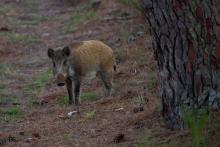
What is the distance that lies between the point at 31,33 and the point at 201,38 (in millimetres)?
13341

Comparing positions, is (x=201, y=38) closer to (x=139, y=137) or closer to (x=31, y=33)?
(x=139, y=137)

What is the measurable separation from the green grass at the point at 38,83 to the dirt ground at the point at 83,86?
2 cm

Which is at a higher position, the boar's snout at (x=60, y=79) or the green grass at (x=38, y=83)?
the boar's snout at (x=60, y=79)

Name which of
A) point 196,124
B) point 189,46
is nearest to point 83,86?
point 189,46

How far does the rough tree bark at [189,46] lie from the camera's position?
680 centimetres

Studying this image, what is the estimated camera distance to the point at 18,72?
14.6 meters

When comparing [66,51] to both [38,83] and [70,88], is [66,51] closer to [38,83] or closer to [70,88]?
[70,88]

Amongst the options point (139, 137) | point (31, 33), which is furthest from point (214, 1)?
point (31, 33)

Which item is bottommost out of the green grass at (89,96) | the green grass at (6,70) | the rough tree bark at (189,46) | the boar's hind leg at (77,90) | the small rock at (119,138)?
the green grass at (6,70)

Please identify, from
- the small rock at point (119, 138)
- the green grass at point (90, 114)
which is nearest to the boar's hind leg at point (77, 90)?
the green grass at point (90, 114)

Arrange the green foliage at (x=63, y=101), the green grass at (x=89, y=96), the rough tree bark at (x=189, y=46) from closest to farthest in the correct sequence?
1. the rough tree bark at (x=189, y=46)
2. the green foliage at (x=63, y=101)
3. the green grass at (x=89, y=96)

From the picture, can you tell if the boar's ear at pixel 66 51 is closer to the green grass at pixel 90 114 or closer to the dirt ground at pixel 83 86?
the dirt ground at pixel 83 86

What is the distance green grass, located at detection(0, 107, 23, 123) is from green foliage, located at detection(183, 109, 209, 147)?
411cm

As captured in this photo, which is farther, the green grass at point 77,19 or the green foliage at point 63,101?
the green grass at point 77,19
